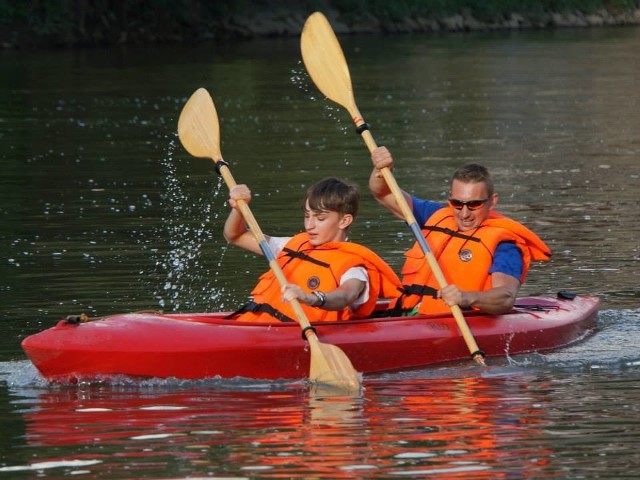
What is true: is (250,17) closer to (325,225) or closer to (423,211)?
(423,211)

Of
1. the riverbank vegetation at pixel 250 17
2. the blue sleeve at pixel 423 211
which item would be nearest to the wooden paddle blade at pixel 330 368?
the blue sleeve at pixel 423 211

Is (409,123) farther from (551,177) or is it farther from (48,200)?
(48,200)

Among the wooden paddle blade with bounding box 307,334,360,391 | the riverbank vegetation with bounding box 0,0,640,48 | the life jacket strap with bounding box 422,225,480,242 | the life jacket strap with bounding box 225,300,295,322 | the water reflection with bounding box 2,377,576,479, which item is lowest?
the water reflection with bounding box 2,377,576,479

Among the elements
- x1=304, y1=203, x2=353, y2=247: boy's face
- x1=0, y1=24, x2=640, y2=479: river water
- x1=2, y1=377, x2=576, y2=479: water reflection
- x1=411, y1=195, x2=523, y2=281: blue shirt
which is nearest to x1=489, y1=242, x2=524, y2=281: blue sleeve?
x1=411, y1=195, x2=523, y2=281: blue shirt

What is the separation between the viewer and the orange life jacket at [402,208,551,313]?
26.9 ft

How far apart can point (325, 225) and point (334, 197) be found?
0.61 feet

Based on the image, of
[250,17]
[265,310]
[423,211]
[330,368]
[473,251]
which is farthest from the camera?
[250,17]

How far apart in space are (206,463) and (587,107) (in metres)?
17.4

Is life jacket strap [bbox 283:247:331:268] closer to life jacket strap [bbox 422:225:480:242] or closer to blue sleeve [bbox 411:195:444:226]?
life jacket strap [bbox 422:225:480:242]

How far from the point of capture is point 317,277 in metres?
7.71

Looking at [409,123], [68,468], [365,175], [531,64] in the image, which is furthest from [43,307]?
[531,64]

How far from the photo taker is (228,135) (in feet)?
64.0

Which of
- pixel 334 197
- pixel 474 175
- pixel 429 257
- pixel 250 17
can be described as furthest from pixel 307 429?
pixel 250 17

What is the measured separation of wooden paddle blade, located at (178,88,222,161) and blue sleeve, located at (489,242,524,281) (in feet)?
5.16
